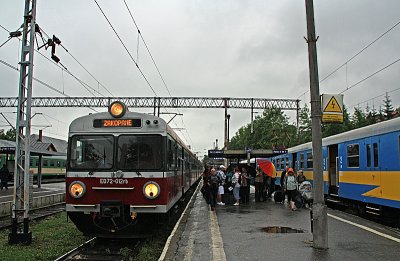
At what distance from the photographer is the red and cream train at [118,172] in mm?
9211

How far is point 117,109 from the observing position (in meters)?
9.78

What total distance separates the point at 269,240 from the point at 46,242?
559 cm

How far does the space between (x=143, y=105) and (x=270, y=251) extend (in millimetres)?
35331

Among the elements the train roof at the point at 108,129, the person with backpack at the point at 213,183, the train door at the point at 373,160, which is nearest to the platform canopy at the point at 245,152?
the person with backpack at the point at 213,183

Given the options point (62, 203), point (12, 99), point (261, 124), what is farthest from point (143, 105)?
point (261, 124)

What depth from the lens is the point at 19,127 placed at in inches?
403

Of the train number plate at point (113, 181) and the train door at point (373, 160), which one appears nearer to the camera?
the train number plate at point (113, 181)

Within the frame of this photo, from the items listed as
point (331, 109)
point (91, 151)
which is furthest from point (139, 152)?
point (331, 109)

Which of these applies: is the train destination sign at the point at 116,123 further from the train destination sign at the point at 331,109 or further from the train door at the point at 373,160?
the train door at the point at 373,160

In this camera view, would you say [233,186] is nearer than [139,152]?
No

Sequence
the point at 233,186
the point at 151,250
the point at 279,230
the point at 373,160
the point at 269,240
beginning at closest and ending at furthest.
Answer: the point at 269,240 → the point at 151,250 → the point at 279,230 → the point at 373,160 → the point at 233,186

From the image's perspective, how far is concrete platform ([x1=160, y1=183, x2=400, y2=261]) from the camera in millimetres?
7363

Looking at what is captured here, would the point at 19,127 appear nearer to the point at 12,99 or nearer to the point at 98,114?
the point at 98,114

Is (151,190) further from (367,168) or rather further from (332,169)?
(332,169)
